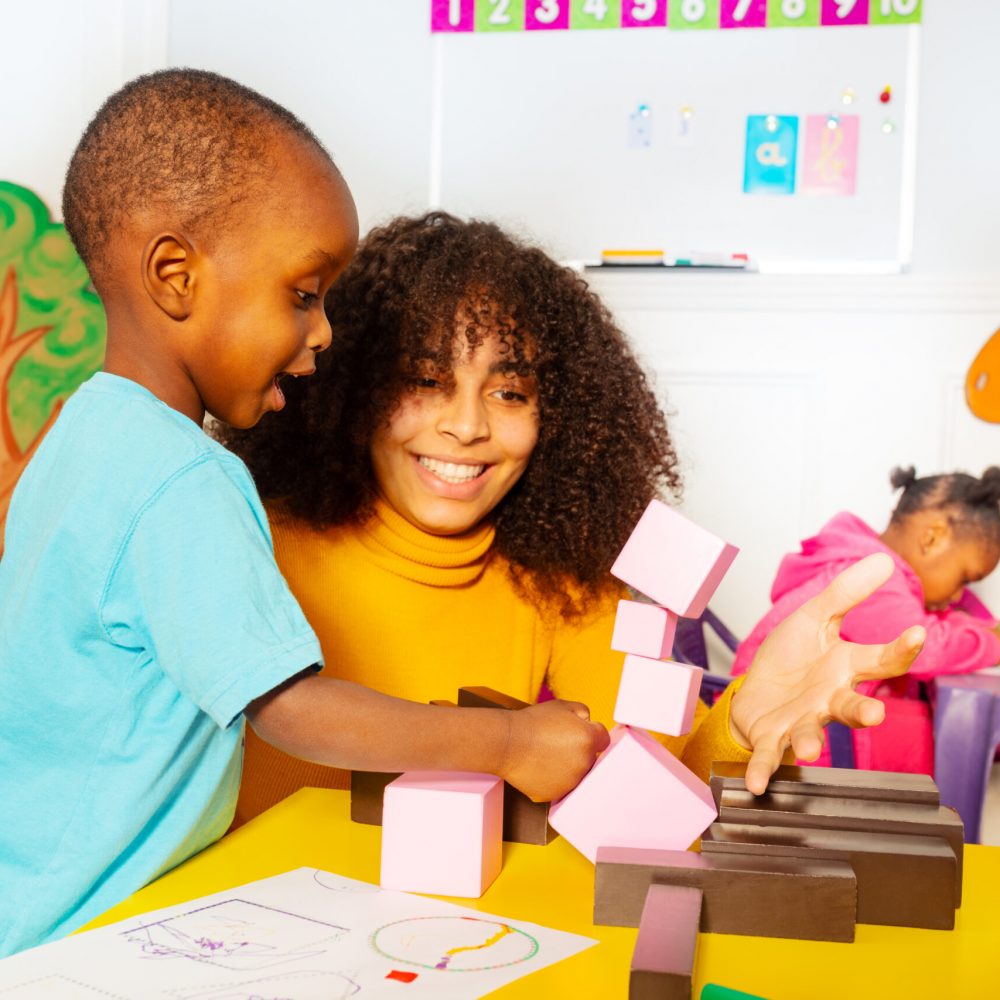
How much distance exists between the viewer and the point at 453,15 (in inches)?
125

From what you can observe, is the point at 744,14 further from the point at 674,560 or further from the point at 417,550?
the point at 674,560

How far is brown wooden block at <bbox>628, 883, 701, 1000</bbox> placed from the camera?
0.64 meters

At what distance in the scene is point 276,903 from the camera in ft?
2.74

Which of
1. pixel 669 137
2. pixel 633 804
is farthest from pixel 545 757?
pixel 669 137

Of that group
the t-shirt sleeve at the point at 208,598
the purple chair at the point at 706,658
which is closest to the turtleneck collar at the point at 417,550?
the purple chair at the point at 706,658

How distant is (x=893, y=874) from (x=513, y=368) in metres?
0.78

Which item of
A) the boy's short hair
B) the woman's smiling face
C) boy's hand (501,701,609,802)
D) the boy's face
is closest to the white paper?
boy's hand (501,701,609,802)

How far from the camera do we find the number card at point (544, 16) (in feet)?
10.3

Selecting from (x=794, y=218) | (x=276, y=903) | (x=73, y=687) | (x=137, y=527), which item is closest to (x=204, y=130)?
(x=137, y=527)

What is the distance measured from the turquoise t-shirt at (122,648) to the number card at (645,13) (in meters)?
2.53

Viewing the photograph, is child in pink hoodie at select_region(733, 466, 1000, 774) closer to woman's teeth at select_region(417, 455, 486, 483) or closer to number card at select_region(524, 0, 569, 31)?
woman's teeth at select_region(417, 455, 486, 483)

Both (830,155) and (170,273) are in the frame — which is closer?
(170,273)

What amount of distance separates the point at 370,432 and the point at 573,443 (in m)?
0.26

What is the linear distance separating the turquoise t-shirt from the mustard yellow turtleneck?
1.77 feet
